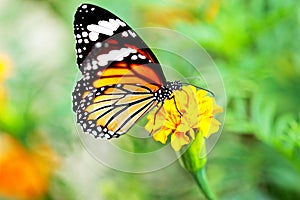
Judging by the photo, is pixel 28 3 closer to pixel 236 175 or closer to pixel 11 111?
pixel 11 111

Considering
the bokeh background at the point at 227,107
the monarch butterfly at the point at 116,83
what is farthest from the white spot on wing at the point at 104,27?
the bokeh background at the point at 227,107

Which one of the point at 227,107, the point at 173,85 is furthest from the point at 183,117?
the point at 227,107

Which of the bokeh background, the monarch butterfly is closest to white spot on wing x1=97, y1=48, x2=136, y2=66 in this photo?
the monarch butterfly

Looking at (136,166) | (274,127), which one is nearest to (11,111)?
(136,166)

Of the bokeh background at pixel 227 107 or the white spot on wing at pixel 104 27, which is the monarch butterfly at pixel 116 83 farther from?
the bokeh background at pixel 227 107

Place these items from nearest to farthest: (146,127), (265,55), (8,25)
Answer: (146,127) < (265,55) < (8,25)

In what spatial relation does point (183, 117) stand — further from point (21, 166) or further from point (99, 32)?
point (21, 166)

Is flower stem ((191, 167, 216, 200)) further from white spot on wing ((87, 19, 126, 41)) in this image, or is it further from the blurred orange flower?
the blurred orange flower

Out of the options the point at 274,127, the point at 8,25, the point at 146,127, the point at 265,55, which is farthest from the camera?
the point at 8,25
